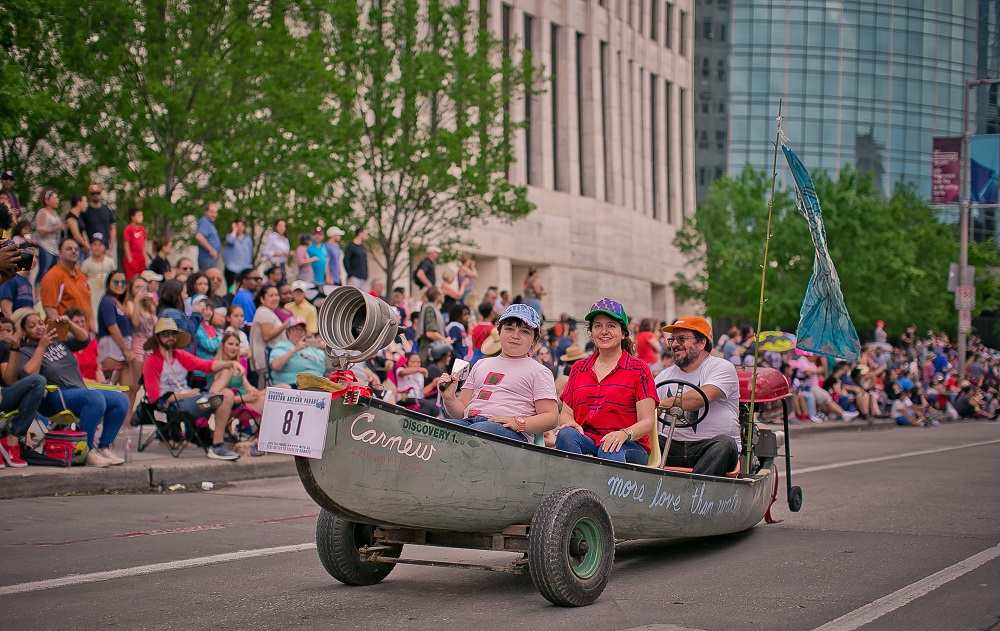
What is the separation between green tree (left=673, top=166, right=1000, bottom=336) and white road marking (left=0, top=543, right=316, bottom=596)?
146 ft

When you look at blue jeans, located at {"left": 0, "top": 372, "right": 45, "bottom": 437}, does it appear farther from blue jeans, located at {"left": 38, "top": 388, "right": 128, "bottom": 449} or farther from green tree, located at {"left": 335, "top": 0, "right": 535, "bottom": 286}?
green tree, located at {"left": 335, "top": 0, "right": 535, "bottom": 286}

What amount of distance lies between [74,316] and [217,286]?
4103 millimetres

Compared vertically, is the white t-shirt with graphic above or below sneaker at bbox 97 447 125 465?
above

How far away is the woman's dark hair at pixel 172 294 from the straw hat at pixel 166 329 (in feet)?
3.45

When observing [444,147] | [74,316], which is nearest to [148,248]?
[444,147]

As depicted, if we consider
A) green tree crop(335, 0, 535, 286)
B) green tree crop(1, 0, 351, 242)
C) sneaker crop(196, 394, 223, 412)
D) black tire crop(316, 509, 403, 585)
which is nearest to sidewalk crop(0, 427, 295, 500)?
sneaker crop(196, 394, 223, 412)

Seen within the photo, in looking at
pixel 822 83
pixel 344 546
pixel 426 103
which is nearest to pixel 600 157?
pixel 426 103

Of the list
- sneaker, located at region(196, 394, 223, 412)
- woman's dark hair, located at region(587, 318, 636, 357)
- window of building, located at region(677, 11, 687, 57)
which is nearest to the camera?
woman's dark hair, located at region(587, 318, 636, 357)

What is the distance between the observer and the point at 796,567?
795 centimetres

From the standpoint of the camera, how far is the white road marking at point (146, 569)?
7.09m

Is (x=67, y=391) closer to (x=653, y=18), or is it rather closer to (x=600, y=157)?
(x=600, y=157)

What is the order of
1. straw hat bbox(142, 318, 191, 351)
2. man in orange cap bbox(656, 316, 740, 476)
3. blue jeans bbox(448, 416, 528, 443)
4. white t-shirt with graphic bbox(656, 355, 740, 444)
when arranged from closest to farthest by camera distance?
blue jeans bbox(448, 416, 528, 443)
man in orange cap bbox(656, 316, 740, 476)
white t-shirt with graphic bbox(656, 355, 740, 444)
straw hat bbox(142, 318, 191, 351)

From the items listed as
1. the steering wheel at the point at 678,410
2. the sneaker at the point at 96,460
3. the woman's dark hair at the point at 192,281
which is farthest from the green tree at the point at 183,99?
the steering wheel at the point at 678,410

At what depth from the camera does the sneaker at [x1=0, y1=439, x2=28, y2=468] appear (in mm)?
12000
